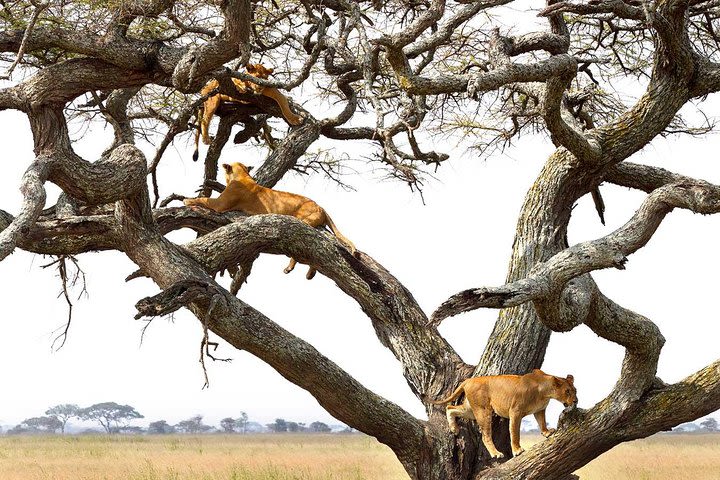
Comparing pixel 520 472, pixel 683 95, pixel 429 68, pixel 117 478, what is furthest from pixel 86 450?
pixel 683 95

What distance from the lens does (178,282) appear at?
7379 mm

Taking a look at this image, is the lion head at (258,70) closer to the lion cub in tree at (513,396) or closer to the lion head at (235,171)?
the lion head at (235,171)

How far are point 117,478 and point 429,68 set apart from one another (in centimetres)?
701

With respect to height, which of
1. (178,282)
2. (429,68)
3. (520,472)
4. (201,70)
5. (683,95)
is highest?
(429,68)

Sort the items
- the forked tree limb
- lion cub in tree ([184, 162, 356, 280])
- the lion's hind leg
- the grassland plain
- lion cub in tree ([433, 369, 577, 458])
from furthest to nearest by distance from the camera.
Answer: the grassland plain, lion cub in tree ([184, 162, 356, 280]), the lion's hind leg, lion cub in tree ([433, 369, 577, 458]), the forked tree limb

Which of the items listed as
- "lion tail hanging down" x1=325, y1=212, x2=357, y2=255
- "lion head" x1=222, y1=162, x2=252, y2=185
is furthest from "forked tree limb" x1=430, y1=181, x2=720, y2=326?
"lion head" x1=222, y1=162, x2=252, y2=185

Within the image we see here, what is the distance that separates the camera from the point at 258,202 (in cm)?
898

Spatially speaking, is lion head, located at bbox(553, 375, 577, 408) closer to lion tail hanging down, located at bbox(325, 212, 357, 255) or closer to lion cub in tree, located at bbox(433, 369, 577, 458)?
lion cub in tree, located at bbox(433, 369, 577, 458)

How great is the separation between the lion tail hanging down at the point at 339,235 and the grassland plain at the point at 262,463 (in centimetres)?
451

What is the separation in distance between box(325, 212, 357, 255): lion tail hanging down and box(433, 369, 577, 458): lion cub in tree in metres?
1.59

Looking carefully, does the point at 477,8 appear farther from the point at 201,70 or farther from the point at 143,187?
the point at 143,187

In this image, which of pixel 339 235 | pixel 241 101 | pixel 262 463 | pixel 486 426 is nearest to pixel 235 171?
pixel 339 235

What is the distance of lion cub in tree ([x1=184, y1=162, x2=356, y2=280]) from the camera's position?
8.95m

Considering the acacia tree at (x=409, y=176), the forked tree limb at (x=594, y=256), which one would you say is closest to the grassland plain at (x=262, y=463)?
the acacia tree at (x=409, y=176)
